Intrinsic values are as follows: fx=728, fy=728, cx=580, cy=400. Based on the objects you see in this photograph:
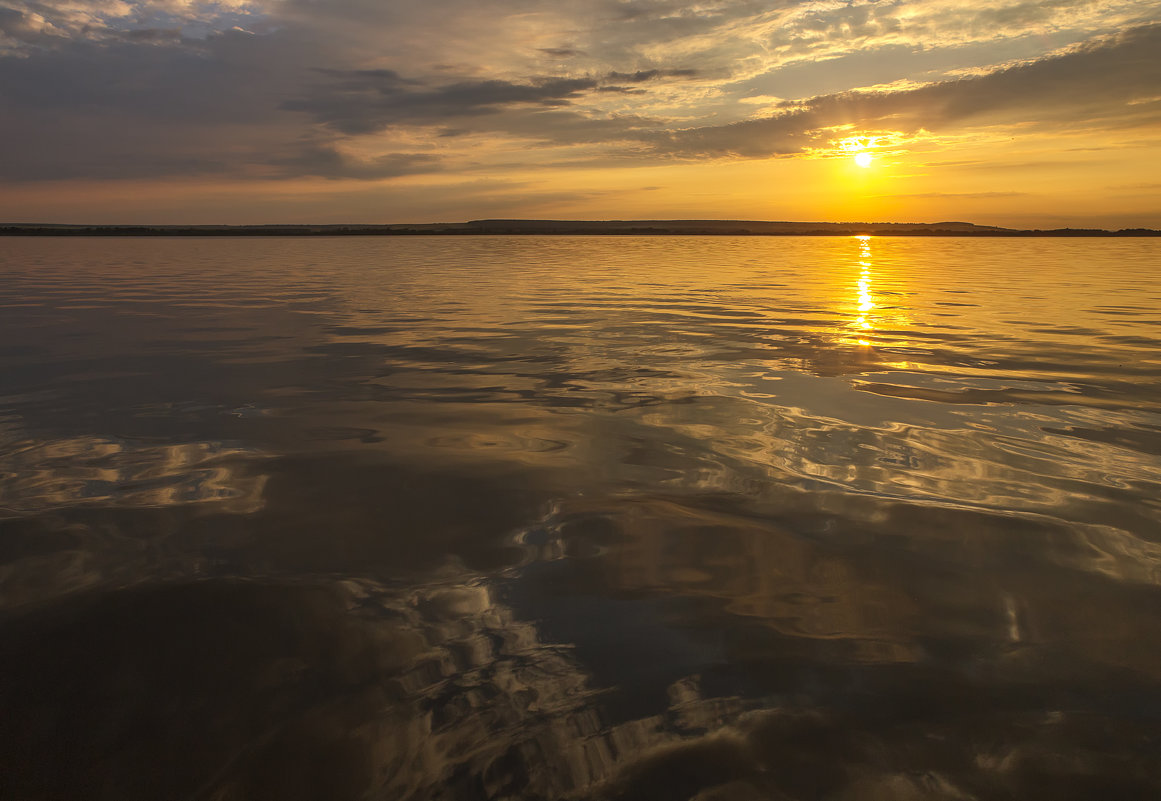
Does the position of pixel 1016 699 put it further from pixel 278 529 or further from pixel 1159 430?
pixel 1159 430

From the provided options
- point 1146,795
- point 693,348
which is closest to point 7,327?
point 693,348

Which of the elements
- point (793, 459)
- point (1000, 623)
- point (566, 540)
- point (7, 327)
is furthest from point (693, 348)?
point (7, 327)

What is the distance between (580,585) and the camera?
328 centimetres

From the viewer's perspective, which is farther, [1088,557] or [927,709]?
[1088,557]

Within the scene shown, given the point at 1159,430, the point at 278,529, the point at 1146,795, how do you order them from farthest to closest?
the point at 1159,430 < the point at 278,529 < the point at 1146,795

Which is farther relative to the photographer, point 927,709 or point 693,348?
point 693,348

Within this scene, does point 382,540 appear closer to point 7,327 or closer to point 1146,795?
point 1146,795

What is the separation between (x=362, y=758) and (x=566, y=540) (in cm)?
171

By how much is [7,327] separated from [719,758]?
13.6m

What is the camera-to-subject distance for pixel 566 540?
3.77m

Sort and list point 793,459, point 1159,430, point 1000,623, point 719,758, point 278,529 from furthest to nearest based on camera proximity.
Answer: point 1159,430 → point 793,459 → point 278,529 → point 1000,623 → point 719,758

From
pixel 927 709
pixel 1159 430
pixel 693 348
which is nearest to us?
pixel 927 709

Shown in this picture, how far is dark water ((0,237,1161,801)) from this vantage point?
2199 mm

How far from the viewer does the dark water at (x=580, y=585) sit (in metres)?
2.20
